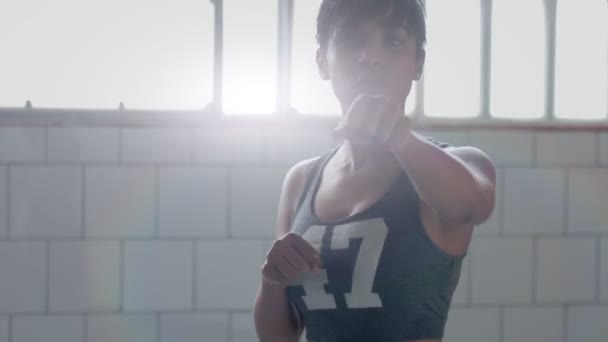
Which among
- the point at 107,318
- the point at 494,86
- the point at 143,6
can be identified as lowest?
the point at 107,318

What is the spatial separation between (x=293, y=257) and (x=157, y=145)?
901 mm

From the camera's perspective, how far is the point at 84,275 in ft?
5.27

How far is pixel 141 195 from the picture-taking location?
5.29 ft

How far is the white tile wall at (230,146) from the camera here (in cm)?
162

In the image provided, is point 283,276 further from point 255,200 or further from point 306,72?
point 306,72

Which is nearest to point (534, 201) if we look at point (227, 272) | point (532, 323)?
point (532, 323)

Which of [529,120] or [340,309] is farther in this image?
[529,120]

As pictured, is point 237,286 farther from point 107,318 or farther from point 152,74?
point 152,74

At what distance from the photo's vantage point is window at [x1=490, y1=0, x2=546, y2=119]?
176 cm

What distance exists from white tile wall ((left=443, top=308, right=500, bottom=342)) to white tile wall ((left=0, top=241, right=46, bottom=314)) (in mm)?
834

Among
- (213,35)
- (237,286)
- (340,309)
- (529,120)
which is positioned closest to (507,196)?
(529,120)

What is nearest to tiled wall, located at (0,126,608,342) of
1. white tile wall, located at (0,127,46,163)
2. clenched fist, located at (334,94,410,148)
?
white tile wall, located at (0,127,46,163)

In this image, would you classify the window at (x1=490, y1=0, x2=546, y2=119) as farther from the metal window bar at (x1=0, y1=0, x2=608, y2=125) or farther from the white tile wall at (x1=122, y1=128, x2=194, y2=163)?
the white tile wall at (x1=122, y1=128, x2=194, y2=163)

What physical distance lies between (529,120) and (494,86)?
4.3 inches
